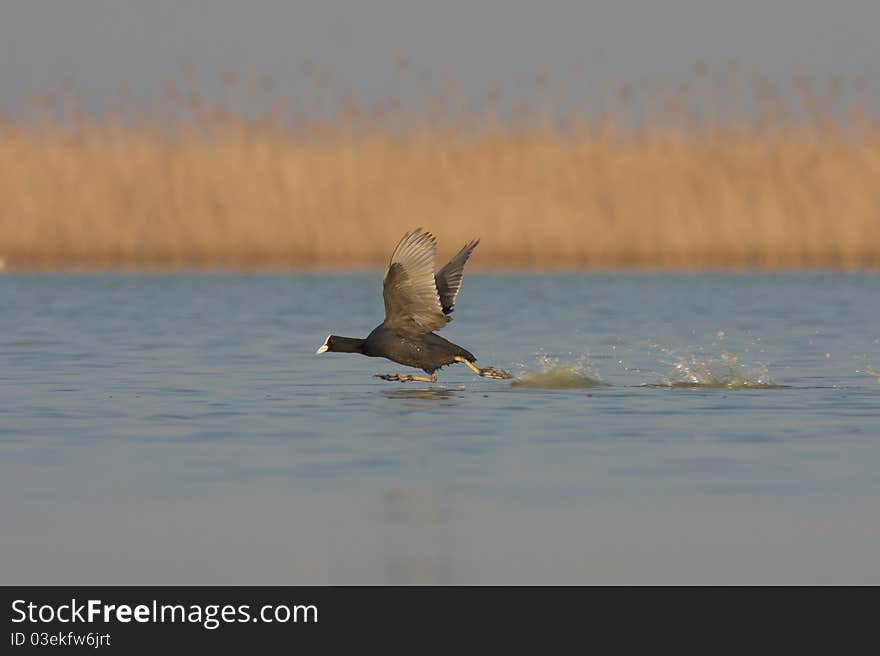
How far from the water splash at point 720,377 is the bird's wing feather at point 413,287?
5.34 feet

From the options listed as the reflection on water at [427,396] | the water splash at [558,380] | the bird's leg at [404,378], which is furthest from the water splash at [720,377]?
the bird's leg at [404,378]

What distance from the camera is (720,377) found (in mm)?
11836

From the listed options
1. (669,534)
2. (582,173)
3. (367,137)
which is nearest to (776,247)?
(582,173)

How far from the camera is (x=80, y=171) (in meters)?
23.6

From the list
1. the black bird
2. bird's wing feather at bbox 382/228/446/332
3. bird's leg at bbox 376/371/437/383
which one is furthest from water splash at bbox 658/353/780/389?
bird's wing feather at bbox 382/228/446/332

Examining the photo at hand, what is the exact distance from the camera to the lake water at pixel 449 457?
584 centimetres

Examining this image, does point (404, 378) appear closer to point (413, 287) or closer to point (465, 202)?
point (413, 287)

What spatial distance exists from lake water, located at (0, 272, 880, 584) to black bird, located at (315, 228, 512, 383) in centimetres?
27

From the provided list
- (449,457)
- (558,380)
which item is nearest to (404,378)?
(558,380)

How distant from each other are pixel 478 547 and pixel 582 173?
17.8 meters

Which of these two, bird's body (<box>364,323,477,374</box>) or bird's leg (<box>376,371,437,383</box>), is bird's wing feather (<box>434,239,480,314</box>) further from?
bird's leg (<box>376,371,437,383</box>)

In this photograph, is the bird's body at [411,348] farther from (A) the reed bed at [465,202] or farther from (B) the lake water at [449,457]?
(A) the reed bed at [465,202]

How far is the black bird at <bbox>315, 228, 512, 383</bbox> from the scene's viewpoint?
10875 millimetres
